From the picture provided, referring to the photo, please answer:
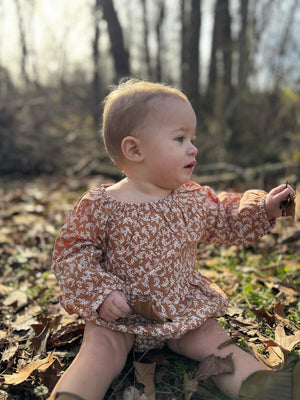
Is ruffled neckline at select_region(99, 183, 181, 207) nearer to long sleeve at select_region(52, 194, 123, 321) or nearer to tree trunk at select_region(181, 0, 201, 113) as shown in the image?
long sleeve at select_region(52, 194, 123, 321)

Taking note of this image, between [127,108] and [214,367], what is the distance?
1.25 m

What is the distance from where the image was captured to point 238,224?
2.16 meters

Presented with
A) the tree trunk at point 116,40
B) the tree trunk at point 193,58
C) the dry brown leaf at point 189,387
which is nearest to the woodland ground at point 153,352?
the dry brown leaf at point 189,387

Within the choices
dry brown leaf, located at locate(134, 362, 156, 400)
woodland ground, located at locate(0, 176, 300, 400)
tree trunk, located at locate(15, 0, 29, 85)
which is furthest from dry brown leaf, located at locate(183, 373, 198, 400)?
tree trunk, located at locate(15, 0, 29, 85)

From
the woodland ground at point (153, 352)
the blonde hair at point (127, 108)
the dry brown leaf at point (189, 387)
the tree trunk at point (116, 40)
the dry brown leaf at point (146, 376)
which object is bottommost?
the woodland ground at point (153, 352)

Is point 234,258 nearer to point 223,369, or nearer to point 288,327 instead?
point 288,327

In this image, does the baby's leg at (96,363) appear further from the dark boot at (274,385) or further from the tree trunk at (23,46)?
the tree trunk at (23,46)

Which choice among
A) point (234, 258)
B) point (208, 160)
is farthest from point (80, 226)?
point (208, 160)

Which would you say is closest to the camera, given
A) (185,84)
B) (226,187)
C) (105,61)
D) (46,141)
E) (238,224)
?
(238,224)

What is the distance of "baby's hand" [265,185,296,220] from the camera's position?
206 cm

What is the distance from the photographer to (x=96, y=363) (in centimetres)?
170

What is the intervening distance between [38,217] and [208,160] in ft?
14.1

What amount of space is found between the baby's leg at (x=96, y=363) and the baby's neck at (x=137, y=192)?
634 millimetres

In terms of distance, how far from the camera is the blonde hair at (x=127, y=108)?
1.90 meters
